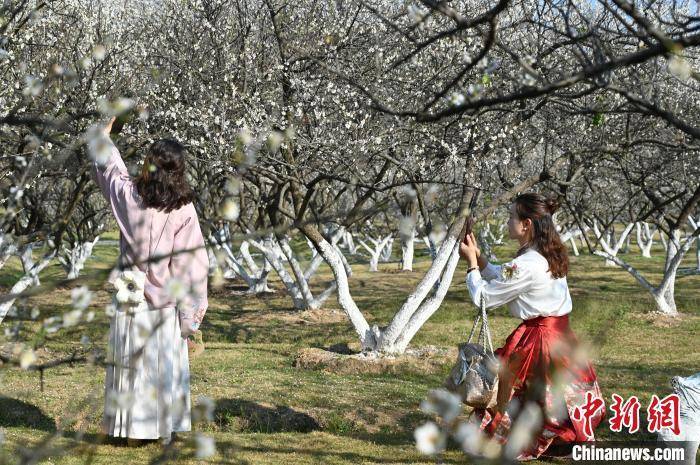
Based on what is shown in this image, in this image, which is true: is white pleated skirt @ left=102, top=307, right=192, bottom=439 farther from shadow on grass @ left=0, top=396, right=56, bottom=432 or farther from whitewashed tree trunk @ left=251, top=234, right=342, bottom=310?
whitewashed tree trunk @ left=251, top=234, right=342, bottom=310

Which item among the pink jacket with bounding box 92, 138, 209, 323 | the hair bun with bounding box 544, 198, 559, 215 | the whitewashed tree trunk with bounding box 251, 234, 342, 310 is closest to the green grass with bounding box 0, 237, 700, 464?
the whitewashed tree trunk with bounding box 251, 234, 342, 310

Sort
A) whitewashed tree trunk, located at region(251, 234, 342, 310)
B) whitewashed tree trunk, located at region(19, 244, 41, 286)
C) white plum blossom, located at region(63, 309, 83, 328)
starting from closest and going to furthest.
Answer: white plum blossom, located at region(63, 309, 83, 328) → whitewashed tree trunk, located at region(19, 244, 41, 286) → whitewashed tree trunk, located at region(251, 234, 342, 310)

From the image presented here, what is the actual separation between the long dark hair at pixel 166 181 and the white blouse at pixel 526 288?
5.93 ft

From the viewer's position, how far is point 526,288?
493cm

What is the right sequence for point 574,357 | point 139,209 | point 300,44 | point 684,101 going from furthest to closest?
1. point 684,101
2. point 300,44
3. point 139,209
4. point 574,357

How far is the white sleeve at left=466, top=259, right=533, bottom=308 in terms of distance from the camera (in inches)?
192

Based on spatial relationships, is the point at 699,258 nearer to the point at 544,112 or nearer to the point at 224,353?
the point at 544,112

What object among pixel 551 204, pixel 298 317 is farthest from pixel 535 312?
pixel 298 317

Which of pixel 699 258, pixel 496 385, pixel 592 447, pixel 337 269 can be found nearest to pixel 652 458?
pixel 592 447

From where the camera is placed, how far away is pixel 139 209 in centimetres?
458

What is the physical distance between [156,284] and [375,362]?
4.63 m

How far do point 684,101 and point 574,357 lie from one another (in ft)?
43.5

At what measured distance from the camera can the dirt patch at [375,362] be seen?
8742 millimetres

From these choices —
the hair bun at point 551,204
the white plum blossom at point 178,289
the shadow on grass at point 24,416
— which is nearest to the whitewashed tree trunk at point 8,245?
the shadow on grass at point 24,416
